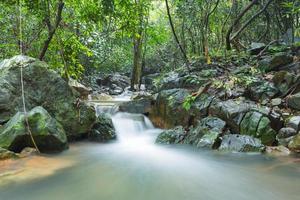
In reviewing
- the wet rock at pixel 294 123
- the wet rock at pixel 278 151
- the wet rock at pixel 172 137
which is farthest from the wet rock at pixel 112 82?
the wet rock at pixel 278 151

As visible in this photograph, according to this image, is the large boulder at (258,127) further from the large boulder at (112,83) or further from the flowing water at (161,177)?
the large boulder at (112,83)

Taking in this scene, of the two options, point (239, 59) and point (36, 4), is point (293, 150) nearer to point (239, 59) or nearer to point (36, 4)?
point (239, 59)

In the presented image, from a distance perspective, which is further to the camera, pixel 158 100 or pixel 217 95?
pixel 158 100

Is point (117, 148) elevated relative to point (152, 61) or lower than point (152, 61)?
lower

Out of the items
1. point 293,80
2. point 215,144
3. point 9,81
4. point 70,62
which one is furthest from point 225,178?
point 70,62

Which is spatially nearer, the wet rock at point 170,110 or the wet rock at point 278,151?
the wet rock at point 278,151

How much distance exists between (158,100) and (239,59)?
2672mm

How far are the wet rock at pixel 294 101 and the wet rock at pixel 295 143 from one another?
96 cm

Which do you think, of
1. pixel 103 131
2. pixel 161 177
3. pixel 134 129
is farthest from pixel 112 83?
pixel 161 177

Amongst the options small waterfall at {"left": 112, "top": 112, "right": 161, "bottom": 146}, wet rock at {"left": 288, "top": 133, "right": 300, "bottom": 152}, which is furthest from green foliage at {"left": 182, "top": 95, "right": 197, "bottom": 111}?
wet rock at {"left": 288, "top": 133, "right": 300, "bottom": 152}

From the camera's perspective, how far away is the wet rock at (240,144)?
216 inches

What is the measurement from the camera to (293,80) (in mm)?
6613

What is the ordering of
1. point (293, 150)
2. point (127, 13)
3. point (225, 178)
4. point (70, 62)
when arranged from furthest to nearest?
point (70, 62)
point (127, 13)
point (293, 150)
point (225, 178)

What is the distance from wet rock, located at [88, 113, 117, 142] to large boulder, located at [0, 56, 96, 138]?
186 millimetres
